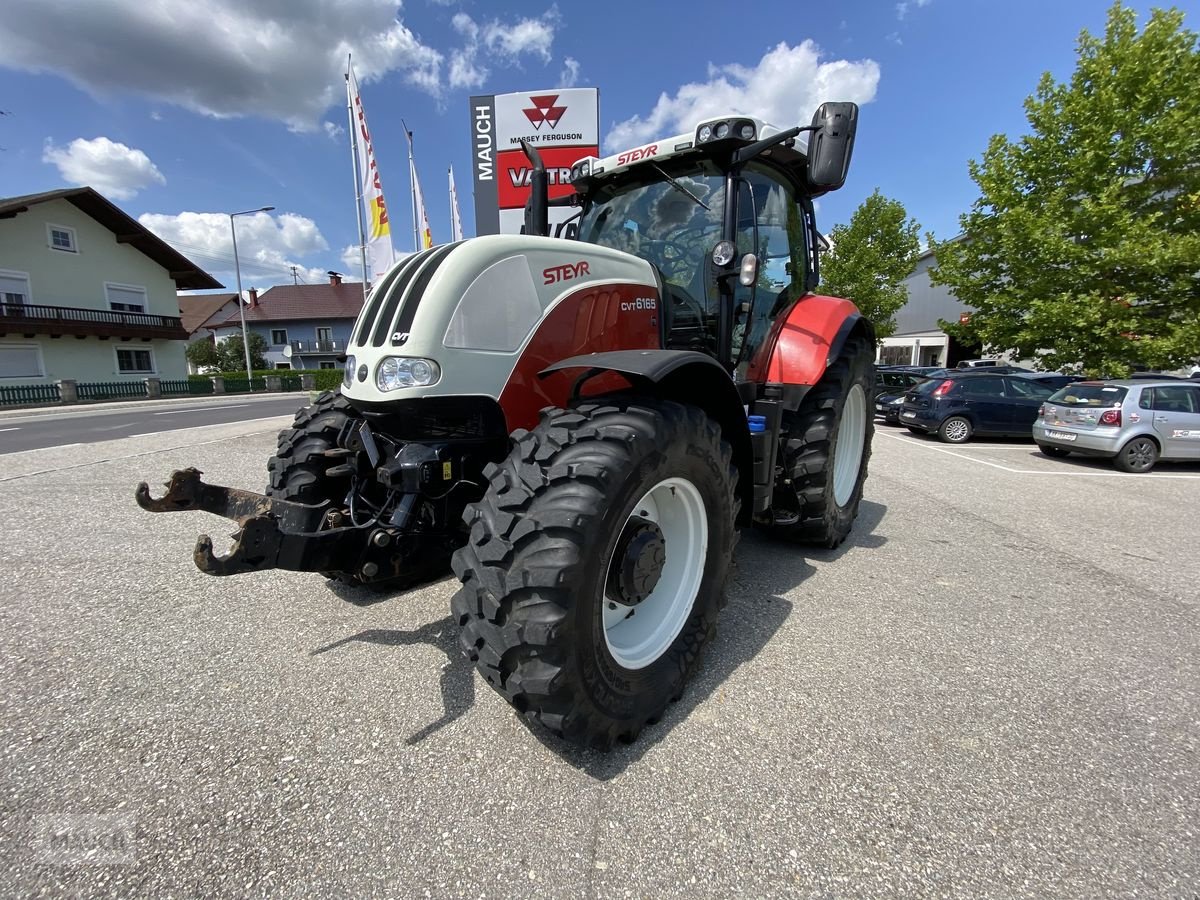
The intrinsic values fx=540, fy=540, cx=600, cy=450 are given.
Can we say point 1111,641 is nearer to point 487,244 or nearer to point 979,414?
point 487,244

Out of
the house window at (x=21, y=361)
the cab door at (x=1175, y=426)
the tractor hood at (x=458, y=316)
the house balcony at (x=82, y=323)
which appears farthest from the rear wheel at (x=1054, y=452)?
the house window at (x=21, y=361)

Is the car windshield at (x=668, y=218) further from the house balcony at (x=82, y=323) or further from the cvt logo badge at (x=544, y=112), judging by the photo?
the house balcony at (x=82, y=323)

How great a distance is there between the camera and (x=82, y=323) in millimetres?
23609

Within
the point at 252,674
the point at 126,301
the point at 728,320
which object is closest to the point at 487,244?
the point at 728,320

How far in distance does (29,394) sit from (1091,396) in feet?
106

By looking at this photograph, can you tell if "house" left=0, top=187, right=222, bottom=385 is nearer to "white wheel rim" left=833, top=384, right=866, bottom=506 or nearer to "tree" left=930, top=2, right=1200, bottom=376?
"white wheel rim" left=833, top=384, right=866, bottom=506

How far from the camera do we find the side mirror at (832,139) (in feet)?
8.88

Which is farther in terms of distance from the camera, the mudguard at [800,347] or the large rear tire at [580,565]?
the mudguard at [800,347]

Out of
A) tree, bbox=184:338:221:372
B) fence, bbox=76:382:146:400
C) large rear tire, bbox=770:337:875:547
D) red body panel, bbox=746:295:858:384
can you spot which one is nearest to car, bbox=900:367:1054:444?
large rear tire, bbox=770:337:875:547

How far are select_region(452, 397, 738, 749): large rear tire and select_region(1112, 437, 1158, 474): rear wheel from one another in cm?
912

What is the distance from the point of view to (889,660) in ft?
8.59

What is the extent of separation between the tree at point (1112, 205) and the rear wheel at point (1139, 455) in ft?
14.9

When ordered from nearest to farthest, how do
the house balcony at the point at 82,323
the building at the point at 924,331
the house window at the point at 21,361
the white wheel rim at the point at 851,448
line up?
1. the white wheel rim at the point at 851,448
2. the house balcony at the point at 82,323
3. the house window at the point at 21,361
4. the building at the point at 924,331

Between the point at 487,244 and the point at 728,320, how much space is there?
1.57m
